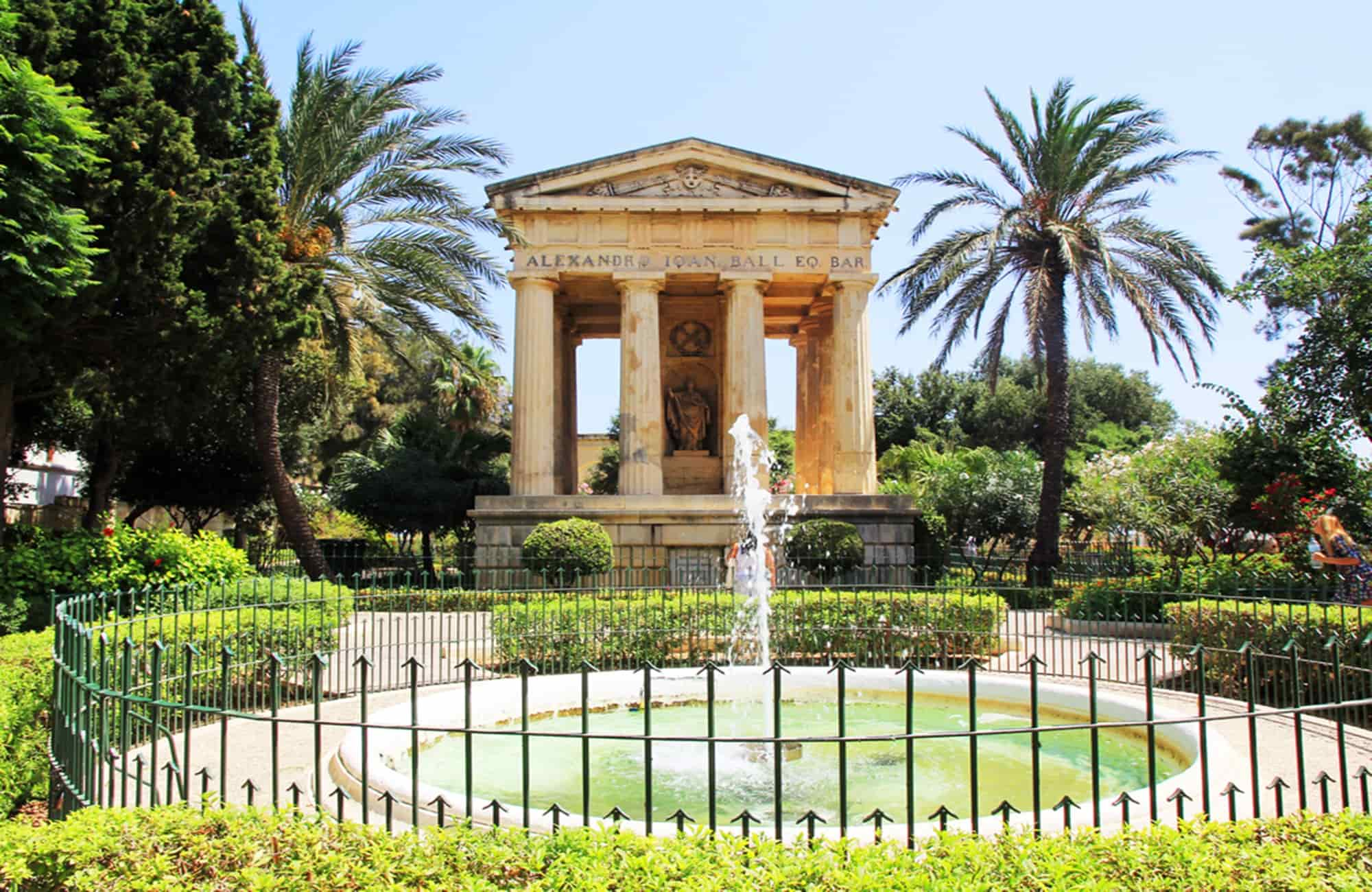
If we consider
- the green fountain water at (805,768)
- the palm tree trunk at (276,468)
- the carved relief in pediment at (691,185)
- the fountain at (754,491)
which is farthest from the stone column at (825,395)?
the green fountain water at (805,768)

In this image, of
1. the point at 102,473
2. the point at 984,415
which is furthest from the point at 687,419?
the point at 984,415

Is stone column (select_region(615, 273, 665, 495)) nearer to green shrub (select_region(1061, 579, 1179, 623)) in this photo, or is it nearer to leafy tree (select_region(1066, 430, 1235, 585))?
green shrub (select_region(1061, 579, 1179, 623))

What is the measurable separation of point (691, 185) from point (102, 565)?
1470 centimetres

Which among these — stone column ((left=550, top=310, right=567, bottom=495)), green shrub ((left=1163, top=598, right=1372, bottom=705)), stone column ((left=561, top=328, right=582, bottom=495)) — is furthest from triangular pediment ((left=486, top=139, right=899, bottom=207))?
green shrub ((left=1163, top=598, right=1372, bottom=705))

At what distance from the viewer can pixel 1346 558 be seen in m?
12.9

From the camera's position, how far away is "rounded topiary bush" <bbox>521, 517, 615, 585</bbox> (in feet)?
62.6

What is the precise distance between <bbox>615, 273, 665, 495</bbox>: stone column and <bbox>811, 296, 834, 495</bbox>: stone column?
3.99m

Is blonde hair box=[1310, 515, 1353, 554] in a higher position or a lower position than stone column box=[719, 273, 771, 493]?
lower

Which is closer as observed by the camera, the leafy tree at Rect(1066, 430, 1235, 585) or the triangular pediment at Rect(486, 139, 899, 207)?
the leafy tree at Rect(1066, 430, 1235, 585)

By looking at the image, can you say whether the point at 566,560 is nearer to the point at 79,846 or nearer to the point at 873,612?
the point at 873,612

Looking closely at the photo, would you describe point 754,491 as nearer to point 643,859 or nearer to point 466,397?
point 466,397

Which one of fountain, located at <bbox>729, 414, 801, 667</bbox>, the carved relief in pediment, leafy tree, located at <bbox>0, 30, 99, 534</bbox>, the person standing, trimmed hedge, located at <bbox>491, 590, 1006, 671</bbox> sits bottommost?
trimmed hedge, located at <bbox>491, 590, 1006, 671</bbox>

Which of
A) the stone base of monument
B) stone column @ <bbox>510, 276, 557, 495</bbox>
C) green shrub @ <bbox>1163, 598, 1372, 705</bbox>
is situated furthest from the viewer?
stone column @ <bbox>510, 276, 557, 495</bbox>

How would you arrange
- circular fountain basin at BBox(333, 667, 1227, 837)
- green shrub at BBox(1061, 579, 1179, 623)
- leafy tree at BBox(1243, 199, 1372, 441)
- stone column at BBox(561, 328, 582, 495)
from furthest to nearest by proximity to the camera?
stone column at BBox(561, 328, 582, 495) < leafy tree at BBox(1243, 199, 1372, 441) < green shrub at BBox(1061, 579, 1179, 623) < circular fountain basin at BBox(333, 667, 1227, 837)
